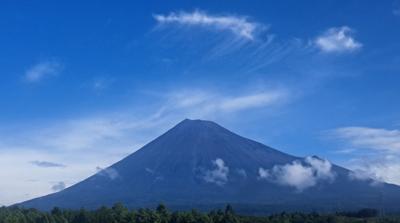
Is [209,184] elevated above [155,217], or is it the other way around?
[209,184]

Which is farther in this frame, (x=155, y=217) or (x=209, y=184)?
(x=209, y=184)

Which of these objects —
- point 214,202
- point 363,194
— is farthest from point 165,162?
point 363,194

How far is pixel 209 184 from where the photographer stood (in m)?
181

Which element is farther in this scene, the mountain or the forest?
the mountain

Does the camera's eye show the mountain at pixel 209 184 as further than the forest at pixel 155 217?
Yes

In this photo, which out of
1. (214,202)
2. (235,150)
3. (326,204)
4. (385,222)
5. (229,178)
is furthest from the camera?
(235,150)

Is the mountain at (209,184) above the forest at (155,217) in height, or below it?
above

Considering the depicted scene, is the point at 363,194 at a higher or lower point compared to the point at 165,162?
lower

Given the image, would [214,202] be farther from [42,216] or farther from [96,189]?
[42,216]

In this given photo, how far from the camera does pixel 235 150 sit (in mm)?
197750

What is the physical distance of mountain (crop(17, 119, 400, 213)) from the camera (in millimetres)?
158375

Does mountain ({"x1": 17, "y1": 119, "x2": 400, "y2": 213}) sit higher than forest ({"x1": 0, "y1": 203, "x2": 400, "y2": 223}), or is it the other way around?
mountain ({"x1": 17, "y1": 119, "x2": 400, "y2": 213})

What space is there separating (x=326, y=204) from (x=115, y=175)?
73.1 m

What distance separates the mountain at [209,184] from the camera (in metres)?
158
